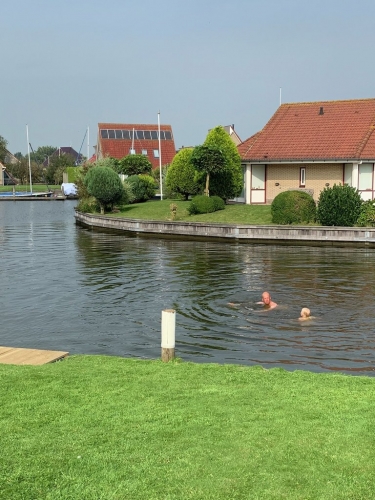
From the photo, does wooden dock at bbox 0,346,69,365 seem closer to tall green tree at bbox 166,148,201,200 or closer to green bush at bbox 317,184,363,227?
green bush at bbox 317,184,363,227

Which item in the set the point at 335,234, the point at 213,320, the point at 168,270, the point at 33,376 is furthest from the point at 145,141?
the point at 33,376

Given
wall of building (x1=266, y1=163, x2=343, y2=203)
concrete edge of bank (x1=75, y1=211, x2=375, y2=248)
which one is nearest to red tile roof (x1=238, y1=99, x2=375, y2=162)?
wall of building (x1=266, y1=163, x2=343, y2=203)

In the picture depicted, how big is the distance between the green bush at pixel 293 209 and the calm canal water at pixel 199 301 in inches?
154

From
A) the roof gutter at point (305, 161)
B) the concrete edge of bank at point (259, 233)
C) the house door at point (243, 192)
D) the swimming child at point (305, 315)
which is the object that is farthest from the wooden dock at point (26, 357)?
the house door at point (243, 192)

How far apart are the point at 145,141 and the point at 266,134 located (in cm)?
4726

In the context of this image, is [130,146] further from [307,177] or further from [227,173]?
[307,177]

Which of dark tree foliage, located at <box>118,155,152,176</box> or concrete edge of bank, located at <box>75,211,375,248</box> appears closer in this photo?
concrete edge of bank, located at <box>75,211,375,248</box>

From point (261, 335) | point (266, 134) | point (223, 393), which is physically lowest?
point (261, 335)

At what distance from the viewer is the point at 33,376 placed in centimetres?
812

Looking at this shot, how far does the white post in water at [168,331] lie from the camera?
9.56m

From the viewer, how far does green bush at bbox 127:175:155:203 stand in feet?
178

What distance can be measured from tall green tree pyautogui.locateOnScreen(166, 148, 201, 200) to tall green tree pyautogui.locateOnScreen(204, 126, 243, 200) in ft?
10.4

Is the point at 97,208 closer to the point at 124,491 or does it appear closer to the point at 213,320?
the point at 213,320

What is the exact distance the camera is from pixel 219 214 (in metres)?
39.8
